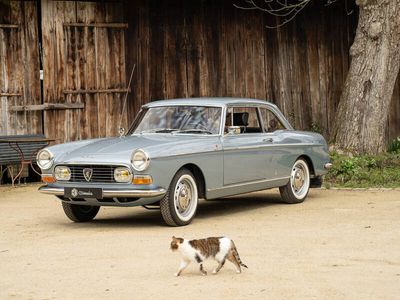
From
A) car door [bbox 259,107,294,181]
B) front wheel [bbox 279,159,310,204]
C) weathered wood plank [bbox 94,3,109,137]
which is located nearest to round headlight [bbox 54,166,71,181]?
car door [bbox 259,107,294,181]

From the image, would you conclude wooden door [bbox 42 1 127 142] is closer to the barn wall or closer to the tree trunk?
the barn wall

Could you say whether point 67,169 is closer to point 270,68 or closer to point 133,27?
point 133,27

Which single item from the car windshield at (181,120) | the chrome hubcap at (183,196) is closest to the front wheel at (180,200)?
the chrome hubcap at (183,196)

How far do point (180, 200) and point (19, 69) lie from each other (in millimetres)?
7006

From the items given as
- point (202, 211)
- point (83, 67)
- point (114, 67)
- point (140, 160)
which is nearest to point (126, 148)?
point (140, 160)

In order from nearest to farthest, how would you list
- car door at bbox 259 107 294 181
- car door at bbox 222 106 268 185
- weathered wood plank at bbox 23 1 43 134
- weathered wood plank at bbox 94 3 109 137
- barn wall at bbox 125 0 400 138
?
1. car door at bbox 222 106 268 185
2. car door at bbox 259 107 294 181
3. weathered wood plank at bbox 23 1 43 134
4. weathered wood plank at bbox 94 3 109 137
5. barn wall at bbox 125 0 400 138

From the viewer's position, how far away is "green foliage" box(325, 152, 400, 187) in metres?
16.0

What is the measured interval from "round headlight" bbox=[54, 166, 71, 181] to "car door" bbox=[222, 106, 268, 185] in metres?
1.94

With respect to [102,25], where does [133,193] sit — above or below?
below

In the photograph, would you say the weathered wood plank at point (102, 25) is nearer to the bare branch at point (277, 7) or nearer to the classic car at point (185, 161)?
the bare branch at point (277, 7)

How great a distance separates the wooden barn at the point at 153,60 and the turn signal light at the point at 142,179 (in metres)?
6.89

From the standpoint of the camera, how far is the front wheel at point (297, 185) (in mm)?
13727

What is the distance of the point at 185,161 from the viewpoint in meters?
11.6

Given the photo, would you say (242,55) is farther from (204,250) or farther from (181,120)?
(204,250)
